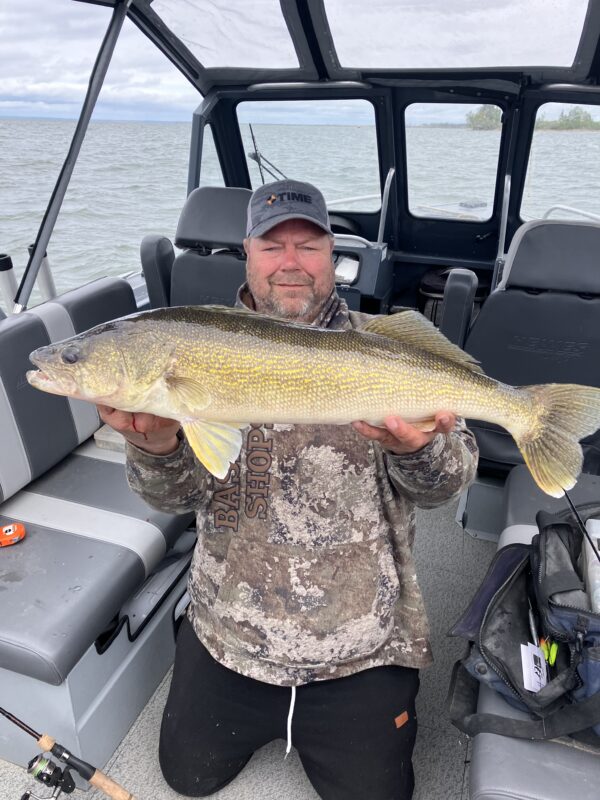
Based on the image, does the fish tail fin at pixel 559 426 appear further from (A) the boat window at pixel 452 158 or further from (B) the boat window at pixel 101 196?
(B) the boat window at pixel 101 196

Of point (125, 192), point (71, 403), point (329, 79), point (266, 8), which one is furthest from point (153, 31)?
point (125, 192)

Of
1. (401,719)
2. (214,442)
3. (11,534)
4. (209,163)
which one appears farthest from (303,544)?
(209,163)

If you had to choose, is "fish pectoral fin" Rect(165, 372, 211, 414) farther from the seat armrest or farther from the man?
the seat armrest

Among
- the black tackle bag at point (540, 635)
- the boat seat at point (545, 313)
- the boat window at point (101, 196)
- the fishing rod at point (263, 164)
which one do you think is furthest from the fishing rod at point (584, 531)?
the boat window at point (101, 196)

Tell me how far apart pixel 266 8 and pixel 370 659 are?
4.29 m

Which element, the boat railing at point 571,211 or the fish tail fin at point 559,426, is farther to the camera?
the boat railing at point 571,211

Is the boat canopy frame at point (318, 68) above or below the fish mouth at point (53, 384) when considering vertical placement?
above

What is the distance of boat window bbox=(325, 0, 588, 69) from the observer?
3.80 meters

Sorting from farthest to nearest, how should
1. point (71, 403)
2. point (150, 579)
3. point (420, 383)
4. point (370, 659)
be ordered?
point (71, 403), point (150, 579), point (370, 659), point (420, 383)

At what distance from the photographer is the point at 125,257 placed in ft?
30.0

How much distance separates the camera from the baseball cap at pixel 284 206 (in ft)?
7.13

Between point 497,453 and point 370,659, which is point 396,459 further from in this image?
point 497,453

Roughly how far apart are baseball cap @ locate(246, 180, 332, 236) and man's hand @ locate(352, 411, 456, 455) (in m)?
0.92

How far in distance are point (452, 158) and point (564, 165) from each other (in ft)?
3.81
